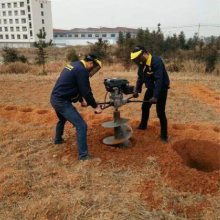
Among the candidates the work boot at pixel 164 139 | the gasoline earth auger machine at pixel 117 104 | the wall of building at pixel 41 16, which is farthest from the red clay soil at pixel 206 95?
the wall of building at pixel 41 16

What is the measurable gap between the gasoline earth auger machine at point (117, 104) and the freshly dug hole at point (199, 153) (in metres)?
0.94

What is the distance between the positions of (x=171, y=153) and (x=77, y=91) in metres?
1.77

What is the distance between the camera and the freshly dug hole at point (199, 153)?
3758mm

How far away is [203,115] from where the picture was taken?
19.0ft

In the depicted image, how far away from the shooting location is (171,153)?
3680 millimetres

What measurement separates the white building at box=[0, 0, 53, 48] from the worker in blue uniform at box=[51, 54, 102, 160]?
5637 centimetres

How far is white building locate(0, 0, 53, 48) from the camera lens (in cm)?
5531

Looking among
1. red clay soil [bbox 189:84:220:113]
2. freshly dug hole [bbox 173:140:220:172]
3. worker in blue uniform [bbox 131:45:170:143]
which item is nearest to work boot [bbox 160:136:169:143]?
worker in blue uniform [bbox 131:45:170:143]

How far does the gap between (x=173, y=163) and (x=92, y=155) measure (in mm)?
1255

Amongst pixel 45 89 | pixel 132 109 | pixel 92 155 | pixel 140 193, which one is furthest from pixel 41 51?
pixel 140 193

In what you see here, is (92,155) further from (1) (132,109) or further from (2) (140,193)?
(1) (132,109)

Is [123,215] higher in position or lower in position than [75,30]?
lower

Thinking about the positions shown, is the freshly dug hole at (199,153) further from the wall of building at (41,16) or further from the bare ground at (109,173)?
the wall of building at (41,16)

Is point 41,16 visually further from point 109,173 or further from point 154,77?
point 109,173
